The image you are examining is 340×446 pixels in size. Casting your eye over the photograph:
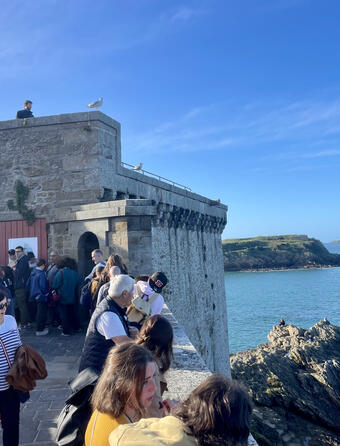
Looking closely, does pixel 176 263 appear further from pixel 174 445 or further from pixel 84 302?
pixel 174 445

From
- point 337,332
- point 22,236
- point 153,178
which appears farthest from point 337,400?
point 22,236

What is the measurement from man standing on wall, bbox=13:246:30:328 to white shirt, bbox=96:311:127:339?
4568mm

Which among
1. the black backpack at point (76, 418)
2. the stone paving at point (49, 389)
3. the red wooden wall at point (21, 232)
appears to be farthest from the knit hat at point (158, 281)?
the red wooden wall at point (21, 232)

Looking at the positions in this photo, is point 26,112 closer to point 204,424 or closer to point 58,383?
point 58,383

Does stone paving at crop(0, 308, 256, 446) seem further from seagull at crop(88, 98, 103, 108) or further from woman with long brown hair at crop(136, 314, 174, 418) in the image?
seagull at crop(88, 98, 103, 108)

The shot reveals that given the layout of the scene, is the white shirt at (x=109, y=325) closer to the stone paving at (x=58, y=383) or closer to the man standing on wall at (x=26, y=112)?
the stone paving at (x=58, y=383)

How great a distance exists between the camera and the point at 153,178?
1105 cm

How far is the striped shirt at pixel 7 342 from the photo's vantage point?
2650mm

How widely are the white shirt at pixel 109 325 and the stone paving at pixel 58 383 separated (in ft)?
2.70

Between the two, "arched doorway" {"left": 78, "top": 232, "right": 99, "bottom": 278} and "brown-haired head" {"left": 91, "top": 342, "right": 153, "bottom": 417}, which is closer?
"brown-haired head" {"left": 91, "top": 342, "right": 153, "bottom": 417}

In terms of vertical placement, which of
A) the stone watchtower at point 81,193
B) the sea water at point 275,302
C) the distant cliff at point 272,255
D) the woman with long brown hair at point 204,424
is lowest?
the sea water at point 275,302

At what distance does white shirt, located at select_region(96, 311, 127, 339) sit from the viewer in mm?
2664

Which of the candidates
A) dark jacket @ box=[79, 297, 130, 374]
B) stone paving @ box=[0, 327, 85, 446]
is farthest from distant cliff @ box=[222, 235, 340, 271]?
dark jacket @ box=[79, 297, 130, 374]

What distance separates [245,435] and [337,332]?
2476 cm
